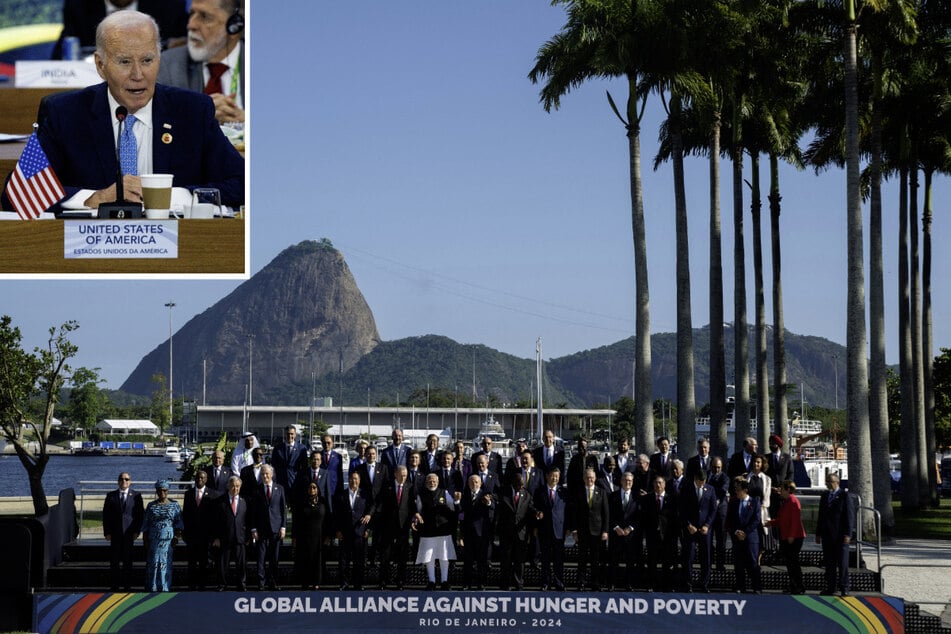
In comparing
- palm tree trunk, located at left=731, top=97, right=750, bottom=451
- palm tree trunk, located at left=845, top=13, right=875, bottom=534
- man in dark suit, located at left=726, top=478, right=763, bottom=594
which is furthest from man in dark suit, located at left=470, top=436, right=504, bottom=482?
palm tree trunk, located at left=731, top=97, right=750, bottom=451

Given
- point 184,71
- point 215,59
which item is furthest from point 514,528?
point 184,71

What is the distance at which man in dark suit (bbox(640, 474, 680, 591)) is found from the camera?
17359mm

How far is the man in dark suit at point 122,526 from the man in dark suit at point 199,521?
2.47 feet

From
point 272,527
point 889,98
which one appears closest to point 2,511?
point 272,527

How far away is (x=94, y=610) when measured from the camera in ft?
52.5

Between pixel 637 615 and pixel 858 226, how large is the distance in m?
13.4

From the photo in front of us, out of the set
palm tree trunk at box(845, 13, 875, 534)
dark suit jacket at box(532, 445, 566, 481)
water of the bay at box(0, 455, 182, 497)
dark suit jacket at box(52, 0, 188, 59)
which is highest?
dark suit jacket at box(52, 0, 188, 59)

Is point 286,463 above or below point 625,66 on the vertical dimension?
below

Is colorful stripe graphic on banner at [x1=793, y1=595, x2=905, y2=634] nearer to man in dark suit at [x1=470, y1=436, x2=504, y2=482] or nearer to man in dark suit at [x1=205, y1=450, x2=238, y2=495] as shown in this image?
man in dark suit at [x1=470, y1=436, x2=504, y2=482]

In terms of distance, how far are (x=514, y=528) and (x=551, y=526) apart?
509mm

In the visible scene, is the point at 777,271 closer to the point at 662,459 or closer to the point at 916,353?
the point at 916,353

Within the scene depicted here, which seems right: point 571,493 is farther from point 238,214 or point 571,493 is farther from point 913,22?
point 913,22

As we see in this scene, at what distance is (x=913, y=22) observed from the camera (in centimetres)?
2677

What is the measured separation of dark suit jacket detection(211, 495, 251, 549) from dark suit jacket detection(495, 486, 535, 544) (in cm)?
348
